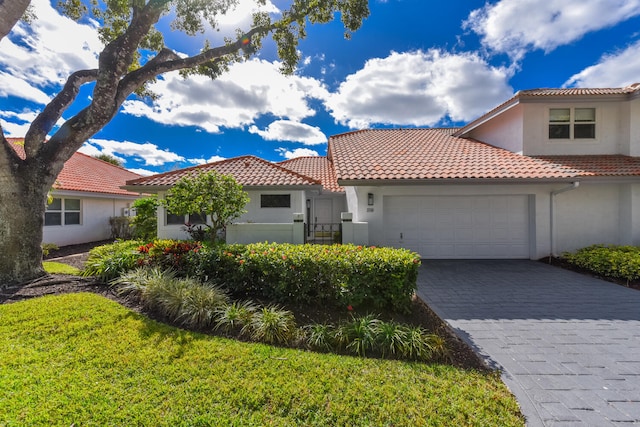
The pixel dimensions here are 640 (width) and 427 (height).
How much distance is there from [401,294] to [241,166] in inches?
392

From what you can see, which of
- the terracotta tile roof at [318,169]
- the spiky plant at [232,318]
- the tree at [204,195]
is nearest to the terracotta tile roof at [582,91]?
the terracotta tile roof at [318,169]

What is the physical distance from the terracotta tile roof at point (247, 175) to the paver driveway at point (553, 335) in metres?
6.42

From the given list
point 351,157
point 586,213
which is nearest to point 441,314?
point 351,157

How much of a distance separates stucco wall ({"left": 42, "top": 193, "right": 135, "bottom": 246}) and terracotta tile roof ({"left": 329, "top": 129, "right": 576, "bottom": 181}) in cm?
1387

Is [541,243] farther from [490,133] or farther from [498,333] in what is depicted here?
[498,333]

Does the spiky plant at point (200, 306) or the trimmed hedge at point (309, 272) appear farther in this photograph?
the trimmed hedge at point (309, 272)

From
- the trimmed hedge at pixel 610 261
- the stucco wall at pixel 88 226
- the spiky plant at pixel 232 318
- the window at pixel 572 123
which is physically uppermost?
the window at pixel 572 123

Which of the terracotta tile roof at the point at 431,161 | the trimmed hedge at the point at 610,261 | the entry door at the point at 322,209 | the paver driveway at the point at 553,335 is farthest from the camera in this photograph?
the entry door at the point at 322,209

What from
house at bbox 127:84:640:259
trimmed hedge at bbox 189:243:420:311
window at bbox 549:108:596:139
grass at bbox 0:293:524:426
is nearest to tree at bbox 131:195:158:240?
house at bbox 127:84:640:259

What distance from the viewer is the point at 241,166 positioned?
478 inches

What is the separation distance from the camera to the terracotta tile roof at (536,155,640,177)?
8.38 m

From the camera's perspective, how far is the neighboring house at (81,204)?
12.1 m

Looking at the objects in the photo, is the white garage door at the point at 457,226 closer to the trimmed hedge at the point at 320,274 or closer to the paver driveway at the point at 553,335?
the paver driveway at the point at 553,335

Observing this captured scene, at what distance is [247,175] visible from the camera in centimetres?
1123
